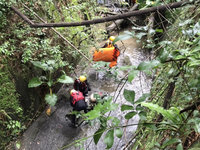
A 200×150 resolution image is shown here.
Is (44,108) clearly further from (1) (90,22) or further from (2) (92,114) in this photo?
(2) (92,114)

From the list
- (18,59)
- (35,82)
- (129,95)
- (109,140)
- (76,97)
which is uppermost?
(35,82)

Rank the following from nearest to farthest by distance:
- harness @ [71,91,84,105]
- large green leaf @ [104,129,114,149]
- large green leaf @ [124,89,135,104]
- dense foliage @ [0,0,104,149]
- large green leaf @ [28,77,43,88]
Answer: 1. large green leaf @ [28,77,43,88]
2. large green leaf @ [104,129,114,149]
3. large green leaf @ [124,89,135,104]
4. dense foliage @ [0,0,104,149]
5. harness @ [71,91,84,105]

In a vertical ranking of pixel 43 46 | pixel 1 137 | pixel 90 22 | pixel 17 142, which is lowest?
pixel 17 142

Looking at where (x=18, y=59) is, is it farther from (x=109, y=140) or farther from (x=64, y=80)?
(x=109, y=140)

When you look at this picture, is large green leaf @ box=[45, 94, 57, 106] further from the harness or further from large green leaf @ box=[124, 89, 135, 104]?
the harness

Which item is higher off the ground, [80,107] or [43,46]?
[43,46]

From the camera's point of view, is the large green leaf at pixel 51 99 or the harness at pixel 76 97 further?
the harness at pixel 76 97

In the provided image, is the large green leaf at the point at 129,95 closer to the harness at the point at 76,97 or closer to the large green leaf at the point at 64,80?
the large green leaf at the point at 64,80

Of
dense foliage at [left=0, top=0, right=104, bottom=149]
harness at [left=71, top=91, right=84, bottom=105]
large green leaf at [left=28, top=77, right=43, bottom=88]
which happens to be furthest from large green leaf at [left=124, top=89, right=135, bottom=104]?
harness at [left=71, top=91, right=84, bottom=105]

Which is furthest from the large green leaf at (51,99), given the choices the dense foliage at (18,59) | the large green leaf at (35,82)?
the dense foliage at (18,59)

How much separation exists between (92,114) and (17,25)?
13.1 feet

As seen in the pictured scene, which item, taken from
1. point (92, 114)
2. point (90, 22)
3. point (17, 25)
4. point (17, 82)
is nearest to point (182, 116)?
point (92, 114)

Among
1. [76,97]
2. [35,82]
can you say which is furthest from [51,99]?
[76,97]

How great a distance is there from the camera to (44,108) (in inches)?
197
